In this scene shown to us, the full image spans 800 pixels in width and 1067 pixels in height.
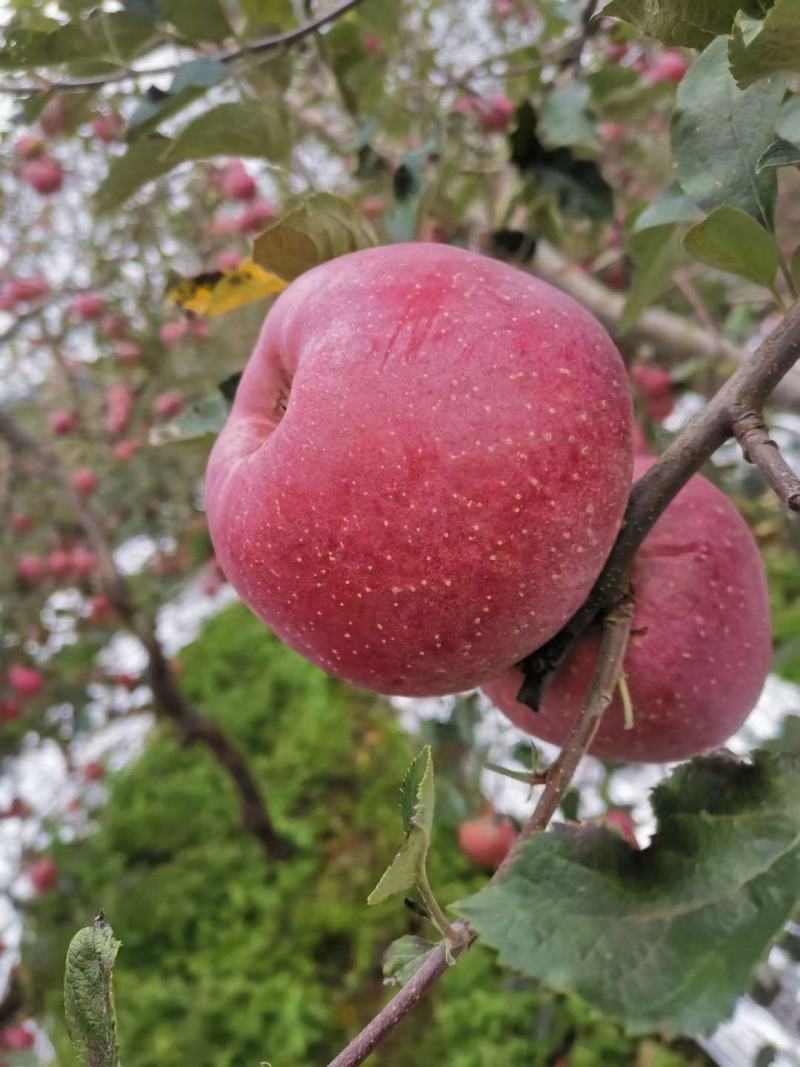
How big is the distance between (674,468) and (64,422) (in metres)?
2.01

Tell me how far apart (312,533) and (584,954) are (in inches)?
8.5

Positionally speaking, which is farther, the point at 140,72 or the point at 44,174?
the point at 44,174

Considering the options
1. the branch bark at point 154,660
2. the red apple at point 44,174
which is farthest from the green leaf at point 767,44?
the red apple at point 44,174

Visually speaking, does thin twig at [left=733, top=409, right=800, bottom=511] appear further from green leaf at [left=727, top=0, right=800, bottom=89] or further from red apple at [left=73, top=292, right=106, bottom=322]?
red apple at [left=73, top=292, right=106, bottom=322]

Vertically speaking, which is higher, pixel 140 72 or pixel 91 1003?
pixel 140 72

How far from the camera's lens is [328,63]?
2.82ft

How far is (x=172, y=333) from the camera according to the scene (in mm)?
1729

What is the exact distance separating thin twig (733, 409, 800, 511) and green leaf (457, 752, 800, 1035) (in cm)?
11

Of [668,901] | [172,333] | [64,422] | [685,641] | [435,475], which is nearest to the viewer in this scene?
[668,901]

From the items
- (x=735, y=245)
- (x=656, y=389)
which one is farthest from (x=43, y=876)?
(x=735, y=245)

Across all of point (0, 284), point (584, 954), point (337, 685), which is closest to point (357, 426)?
point (584, 954)

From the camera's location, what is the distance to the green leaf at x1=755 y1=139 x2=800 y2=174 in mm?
398

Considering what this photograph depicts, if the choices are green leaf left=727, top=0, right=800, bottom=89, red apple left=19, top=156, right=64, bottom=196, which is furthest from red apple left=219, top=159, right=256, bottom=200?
green leaf left=727, top=0, right=800, bottom=89

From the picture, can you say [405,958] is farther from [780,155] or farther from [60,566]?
[60,566]
